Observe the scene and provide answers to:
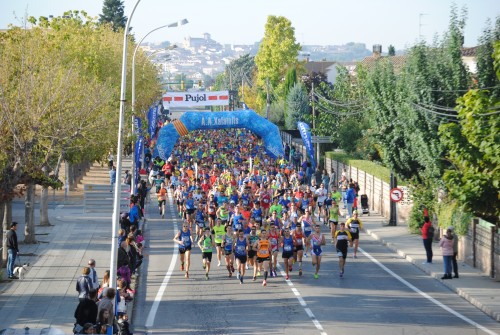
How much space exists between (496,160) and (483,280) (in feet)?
10.4

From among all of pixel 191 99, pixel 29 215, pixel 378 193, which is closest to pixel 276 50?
pixel 191 99

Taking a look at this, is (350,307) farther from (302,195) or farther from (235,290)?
(302,195)

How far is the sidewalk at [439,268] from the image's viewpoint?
77.5 feet

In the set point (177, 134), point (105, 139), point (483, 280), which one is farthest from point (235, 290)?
point (177, 134)

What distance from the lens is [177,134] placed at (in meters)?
59.4

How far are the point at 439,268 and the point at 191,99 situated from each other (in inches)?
2012

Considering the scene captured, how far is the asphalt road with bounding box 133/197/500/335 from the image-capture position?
20719 mm

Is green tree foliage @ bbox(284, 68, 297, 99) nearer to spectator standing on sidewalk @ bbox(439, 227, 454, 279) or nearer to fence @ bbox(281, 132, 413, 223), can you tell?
fence @ bbox(281, 132, 413, 223)

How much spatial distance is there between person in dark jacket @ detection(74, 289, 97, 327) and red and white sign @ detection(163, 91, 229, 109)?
60.1 metres

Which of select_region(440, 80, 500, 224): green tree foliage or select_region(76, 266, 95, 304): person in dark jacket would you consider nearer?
select_region(76, 266, 95, 304): person in dark jacket

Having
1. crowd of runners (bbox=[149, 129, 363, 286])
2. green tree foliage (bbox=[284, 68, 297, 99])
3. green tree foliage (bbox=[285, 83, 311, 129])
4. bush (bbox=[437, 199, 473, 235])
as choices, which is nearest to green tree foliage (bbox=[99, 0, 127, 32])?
green tree foliage (bbox=[284, 68, 297, 99])

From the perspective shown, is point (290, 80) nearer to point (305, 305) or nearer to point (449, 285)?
point (449, 285)

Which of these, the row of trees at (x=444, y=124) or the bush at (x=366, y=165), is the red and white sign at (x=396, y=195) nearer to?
the row of trees at (x=444, y=124)

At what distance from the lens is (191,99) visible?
78062mm
